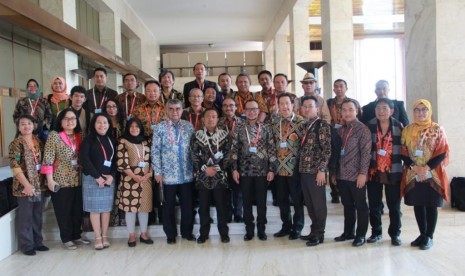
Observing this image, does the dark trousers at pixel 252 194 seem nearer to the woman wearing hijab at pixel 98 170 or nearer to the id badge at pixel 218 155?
the id badge at pixel 218 155

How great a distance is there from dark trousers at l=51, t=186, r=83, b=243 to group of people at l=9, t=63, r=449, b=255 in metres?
0.01

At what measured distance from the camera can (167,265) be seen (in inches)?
157

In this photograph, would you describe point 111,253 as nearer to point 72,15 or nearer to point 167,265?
point 167,265

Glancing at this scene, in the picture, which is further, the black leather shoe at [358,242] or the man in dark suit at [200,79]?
the man in dark suit at [200,79]

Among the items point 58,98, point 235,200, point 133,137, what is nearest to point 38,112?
point 58,98

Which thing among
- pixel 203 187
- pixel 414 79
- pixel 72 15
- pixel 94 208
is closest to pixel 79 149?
pixel 94 208

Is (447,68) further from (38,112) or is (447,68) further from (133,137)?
(38,112)

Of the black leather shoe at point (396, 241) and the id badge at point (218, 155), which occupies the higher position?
the id badge at point (218, 155)

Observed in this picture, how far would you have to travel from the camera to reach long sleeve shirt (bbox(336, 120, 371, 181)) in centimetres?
432

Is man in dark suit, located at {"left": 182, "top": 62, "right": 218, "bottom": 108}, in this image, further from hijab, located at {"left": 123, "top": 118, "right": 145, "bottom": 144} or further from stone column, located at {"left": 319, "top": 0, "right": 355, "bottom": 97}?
stone column, located at {"left": 319, "top": 0, "right": 355, "bottom": 97}

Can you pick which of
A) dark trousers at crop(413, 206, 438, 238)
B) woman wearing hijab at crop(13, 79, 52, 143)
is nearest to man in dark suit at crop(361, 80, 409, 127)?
dark trousers at crop(413, 206, 438, 238)

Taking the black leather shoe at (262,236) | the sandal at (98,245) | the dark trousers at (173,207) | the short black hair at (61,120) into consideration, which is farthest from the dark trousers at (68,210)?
the black leather shoe at (262,236)

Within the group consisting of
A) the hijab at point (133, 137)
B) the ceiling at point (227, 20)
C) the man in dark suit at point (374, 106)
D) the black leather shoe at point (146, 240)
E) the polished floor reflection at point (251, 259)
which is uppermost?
the ceiling at point (227, 20)

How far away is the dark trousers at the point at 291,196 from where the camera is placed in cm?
465
